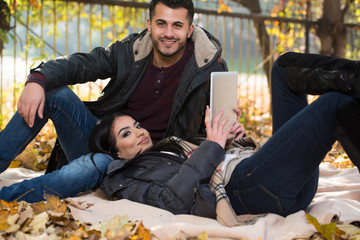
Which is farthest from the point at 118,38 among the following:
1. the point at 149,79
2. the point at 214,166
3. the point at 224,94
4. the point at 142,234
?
the point at 142,234

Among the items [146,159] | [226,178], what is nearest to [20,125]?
[146,159]

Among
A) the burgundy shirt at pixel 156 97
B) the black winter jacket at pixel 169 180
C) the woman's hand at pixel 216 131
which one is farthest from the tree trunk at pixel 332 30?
the black winter jacket at pixel 169 180

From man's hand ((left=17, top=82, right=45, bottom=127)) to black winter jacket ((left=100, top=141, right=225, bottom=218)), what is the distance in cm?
60

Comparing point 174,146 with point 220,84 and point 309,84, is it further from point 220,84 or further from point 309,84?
point 309,84

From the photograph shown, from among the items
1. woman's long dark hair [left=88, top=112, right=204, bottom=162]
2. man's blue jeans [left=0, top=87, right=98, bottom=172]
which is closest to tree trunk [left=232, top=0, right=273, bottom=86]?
man's blue jeans [left=0, top=87, right=98, bottom=172]

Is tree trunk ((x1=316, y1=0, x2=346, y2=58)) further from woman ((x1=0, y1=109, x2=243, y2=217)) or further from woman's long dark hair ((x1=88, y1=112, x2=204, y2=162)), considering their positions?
woman's long dark hair ((x1=88, y1=112, x2=204, y2=162))

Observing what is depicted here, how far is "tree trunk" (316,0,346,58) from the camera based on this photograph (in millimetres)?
6539

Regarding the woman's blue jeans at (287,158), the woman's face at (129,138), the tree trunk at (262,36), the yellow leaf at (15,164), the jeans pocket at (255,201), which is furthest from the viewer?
the tree trunk at (262,36)

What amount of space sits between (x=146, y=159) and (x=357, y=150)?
3.79 ft

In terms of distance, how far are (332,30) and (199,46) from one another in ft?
12.1

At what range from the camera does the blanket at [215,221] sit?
2.38 m

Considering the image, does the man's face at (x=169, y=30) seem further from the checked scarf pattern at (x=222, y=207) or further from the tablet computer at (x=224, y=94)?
the checked scarf pattern at (x=222, y=207)

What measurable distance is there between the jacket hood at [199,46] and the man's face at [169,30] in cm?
10

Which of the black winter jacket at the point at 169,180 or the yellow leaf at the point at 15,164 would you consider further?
the yellow leaf at the point at 15,164
